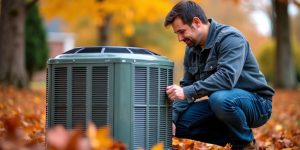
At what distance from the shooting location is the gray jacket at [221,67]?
416 centimetres

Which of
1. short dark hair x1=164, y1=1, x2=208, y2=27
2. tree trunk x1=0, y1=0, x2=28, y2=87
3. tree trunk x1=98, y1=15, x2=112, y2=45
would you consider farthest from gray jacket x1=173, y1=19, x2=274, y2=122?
tree trunk x1=98, y1=15, x2=112, y2=45

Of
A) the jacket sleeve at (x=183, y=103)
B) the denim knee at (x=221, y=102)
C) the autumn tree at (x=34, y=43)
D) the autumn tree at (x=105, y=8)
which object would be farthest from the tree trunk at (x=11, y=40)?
the denim knee at (x=221, y=102)

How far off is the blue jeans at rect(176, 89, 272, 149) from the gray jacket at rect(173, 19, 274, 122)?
0.20ft

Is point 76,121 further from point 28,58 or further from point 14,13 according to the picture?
point 28,58

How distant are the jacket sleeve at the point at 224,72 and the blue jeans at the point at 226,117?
61mm

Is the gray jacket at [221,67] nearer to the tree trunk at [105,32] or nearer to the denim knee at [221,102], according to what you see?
the denim knee at [221,102]

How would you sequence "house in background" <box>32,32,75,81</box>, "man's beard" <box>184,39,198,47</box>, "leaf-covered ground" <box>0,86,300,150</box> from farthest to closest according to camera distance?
"house in background" <box>32,32,75,81</box> → "man's beard" <box>184,39,198,47</box> → "leaf-covered ground" <box>0,86,300,150</box>

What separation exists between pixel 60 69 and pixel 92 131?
1.51 metres

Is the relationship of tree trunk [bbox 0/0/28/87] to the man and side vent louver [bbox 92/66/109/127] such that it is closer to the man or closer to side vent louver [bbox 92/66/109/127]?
the man

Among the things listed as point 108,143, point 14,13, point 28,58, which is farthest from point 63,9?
point 108,143

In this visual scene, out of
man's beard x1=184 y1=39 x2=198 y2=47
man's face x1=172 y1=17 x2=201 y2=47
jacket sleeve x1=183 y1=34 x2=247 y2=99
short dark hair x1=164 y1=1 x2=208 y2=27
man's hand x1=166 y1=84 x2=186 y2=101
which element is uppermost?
short dark hair x1=164 y1=1 x2=208 y2=27

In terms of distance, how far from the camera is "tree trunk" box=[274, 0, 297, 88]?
2172 centimetres

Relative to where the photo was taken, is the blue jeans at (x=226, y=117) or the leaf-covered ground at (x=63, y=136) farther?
the blue jeans at (x=226, y=117)

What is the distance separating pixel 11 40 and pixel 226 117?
31.2 feet
